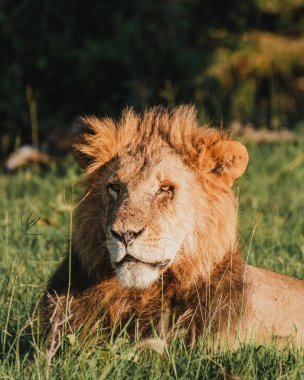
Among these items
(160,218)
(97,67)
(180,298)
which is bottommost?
(180,298)

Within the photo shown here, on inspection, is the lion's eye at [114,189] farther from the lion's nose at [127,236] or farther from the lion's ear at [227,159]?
the lion's ear at [227,159]

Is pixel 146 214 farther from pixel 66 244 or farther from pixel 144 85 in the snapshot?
pixel 144 85

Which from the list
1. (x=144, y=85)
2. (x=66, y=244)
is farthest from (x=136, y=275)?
(x=144, y=85)

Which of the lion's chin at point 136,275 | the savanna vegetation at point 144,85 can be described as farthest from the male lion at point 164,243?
the savanna vegetation at point 144,85

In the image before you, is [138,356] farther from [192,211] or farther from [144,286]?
[192,211]

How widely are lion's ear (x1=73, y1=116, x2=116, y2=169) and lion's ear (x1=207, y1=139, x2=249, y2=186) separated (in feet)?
1.76

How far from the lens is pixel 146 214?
3.79m

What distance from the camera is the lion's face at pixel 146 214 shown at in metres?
3.68

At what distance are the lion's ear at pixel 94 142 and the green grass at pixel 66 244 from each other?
22 centimetres

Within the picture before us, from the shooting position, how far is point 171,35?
12789 millimetres

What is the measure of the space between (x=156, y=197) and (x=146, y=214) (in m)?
0.14

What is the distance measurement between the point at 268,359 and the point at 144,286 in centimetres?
66

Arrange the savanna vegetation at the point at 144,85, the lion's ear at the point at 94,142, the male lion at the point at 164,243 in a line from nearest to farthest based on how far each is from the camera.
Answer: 1. the male lion at the point at 164,243
2. the lion's ear at the point at 94,142
3. the savanna vegetation at the point at 144,85

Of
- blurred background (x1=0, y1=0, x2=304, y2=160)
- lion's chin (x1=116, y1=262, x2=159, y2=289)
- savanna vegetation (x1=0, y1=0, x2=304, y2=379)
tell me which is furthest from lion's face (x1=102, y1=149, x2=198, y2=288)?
blurred background (x1=0, y1=0, x2=304, y2=160)
